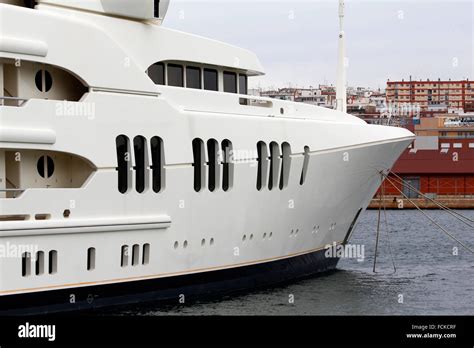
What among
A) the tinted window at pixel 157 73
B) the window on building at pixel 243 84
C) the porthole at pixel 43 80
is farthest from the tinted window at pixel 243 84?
the porthole at pixel 43 80

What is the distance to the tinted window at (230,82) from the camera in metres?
24.5

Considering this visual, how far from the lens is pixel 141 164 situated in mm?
20297

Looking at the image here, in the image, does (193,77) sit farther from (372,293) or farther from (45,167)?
(372,293)

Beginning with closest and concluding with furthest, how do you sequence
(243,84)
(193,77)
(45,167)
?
(45,167) → (193,77) → (243,84)

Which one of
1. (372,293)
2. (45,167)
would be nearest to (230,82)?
(372,293)

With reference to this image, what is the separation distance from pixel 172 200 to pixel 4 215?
13.8 feet

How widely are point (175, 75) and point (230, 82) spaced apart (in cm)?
238

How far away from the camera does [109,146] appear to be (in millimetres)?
19438

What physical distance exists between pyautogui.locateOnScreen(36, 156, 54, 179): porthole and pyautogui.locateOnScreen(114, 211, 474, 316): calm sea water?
3.18m

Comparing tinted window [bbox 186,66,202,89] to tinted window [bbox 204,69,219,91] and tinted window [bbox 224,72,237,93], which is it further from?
tinted window [bbox 224,72,237,93]

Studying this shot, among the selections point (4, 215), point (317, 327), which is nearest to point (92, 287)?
point (4, 215)

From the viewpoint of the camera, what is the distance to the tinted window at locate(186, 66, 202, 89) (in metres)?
23.1

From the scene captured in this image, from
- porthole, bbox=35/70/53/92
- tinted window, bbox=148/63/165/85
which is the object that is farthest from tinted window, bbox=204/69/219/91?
porthole, bbox=35/70/53/92

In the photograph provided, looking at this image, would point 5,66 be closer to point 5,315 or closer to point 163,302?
point 5,315
